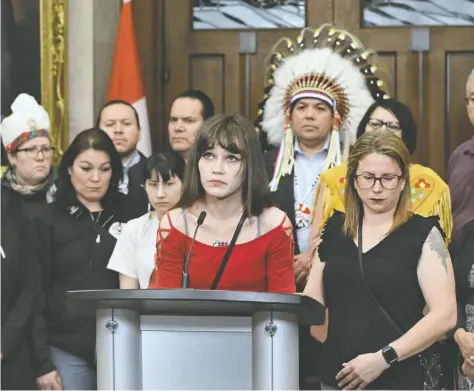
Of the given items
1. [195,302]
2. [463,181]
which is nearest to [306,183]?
[463,181]

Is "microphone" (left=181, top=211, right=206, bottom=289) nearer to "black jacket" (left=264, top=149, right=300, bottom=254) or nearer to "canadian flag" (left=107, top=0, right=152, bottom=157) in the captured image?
"black jacket" (left=264, top=149, right=300, bottom=254)

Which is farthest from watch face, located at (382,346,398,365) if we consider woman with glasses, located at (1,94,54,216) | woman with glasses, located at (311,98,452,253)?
woman with glasses, located at (1,94,54,216)

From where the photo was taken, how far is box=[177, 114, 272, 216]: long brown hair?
118 inches

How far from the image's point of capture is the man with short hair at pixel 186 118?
4.98m

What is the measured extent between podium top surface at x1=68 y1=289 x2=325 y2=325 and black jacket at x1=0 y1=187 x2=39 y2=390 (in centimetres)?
179

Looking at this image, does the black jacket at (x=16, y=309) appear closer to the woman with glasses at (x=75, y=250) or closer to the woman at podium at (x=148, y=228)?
the woman with glasses at (x=75, y=250)

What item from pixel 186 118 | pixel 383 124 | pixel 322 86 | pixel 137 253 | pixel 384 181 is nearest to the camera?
pixel 384 181

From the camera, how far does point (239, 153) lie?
9.87 ft

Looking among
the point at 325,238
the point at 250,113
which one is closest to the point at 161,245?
the point at 325,238

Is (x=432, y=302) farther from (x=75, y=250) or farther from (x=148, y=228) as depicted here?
(x=75, y=250)

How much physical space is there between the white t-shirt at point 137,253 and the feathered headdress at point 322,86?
60cm

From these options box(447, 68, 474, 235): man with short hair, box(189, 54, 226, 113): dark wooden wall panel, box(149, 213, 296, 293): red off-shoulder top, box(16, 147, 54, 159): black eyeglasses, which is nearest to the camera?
box(149, 213, 296, 293): red off-shoulder top

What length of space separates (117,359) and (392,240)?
129 centimetres

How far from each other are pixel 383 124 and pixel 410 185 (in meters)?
0.54
